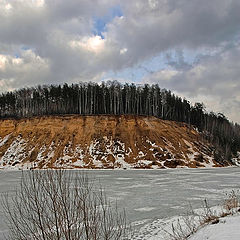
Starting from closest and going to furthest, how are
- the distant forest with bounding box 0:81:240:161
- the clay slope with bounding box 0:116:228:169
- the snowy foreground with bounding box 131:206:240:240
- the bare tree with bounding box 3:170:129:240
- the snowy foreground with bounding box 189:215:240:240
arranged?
the bare tree with bounding box 3:170:129:240 < the snowy foreground with bounding box 189:215:240:240 < the snowy foreground with bounding box 131:206:240:240 < the clay slope with bounding box 0:116:228:169 < the distant forest with bounding box 0:81:240:161

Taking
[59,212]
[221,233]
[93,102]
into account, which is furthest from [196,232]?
[93,102]

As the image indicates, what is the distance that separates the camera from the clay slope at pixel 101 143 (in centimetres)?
5362

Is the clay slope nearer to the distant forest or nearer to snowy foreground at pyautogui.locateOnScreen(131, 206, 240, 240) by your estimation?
the distant forest

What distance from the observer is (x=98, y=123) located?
6469cm

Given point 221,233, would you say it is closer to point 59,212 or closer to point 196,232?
point 196,232

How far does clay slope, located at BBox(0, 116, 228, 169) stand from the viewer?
5362cm

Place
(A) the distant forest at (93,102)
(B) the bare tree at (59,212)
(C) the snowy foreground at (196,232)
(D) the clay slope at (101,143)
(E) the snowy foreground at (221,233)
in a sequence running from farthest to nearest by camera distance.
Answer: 1. (A) the distant forest at (93,102)
2. (D) the clay slope at (101,143)
3. (C) the snowy foreground at (196,232)
4. (E) the snowy foreground at (221,233)
5. (B) the bare tree at (59,212)

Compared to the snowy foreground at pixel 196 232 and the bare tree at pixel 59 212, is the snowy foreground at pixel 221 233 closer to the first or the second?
the snowy foreground at pixel 196 232

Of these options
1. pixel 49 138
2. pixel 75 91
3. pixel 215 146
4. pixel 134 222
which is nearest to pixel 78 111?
pixel 75 91

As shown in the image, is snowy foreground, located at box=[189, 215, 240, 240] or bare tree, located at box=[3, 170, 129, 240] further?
snowy foreground, located at box=[189, 215, 240, 240]

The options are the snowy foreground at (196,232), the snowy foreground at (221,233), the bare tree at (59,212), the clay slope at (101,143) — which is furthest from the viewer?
the clay slope at (101,143)

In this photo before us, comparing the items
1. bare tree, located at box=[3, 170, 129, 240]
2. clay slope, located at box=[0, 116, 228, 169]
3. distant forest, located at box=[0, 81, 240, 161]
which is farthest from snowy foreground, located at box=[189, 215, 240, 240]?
distant forest, located at box=[0, 81, 240, 161]

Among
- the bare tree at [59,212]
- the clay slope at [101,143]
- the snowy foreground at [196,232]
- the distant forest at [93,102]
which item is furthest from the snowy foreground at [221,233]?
the distant forest at [93,102]

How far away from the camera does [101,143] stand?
59.3m
